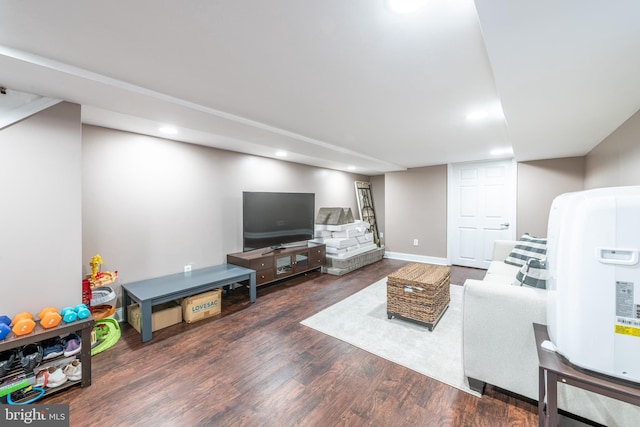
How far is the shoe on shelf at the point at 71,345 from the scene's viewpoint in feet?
6.21

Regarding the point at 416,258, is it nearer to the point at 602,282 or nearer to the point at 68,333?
the point at 602,282

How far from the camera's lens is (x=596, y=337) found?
95 cm

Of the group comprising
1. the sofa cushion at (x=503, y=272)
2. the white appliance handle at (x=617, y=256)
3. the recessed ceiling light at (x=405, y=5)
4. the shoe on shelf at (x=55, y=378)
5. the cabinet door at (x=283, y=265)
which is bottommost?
the shoe on shelf at (x=55, y=378)

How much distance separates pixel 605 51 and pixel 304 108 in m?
1.91

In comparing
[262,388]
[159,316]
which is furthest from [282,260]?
[262,388]

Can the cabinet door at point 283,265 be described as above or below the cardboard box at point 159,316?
above

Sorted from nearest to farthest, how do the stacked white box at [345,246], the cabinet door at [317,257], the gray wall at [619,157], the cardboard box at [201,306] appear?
the gray wall at [619,157] < the cardboard box at [201,306] < the cabinet door at [317,257] < the stacked white box at [345,246]

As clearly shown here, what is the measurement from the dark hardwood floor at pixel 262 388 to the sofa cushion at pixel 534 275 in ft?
2.52

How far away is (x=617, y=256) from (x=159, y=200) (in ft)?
12.6

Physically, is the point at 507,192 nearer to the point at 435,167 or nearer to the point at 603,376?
the point at 435,167

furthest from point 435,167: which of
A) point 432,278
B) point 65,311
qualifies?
point 65,311

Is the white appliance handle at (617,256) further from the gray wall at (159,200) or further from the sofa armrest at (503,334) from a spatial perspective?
the gray wall at (159,200)

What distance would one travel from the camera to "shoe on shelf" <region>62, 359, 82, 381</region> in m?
1.83

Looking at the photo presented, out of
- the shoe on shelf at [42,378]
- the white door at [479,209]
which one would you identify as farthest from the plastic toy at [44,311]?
the white door at [479,209]
